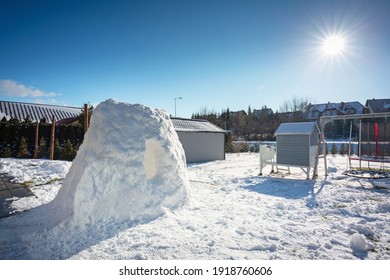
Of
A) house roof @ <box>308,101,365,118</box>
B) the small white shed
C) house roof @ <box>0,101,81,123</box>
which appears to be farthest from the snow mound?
house roof @ <box>308,101,365,118</box>

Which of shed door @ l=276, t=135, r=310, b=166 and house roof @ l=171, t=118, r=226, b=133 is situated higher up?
house roof @ l=171, t=118, r=226, b=133

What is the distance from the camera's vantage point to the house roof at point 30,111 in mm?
17478

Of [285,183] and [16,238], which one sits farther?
[285,183]

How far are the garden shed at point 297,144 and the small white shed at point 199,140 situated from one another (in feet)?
22.1

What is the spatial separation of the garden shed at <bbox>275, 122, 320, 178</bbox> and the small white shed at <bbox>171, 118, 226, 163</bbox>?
A: 6.74 m

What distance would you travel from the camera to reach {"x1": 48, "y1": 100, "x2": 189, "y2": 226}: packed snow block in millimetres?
3814

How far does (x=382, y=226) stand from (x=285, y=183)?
4223 mm

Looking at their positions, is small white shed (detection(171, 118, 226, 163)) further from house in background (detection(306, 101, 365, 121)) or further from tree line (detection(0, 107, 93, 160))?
house in background (detection(306, 101, 365, 121))

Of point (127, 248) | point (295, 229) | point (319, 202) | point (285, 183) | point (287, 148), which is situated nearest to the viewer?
point (127, 248)

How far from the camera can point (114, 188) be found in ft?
12.9

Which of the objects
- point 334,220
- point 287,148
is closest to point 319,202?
point 334,220

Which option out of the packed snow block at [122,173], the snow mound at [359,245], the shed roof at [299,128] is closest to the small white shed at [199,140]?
the shed roof at [299,128]

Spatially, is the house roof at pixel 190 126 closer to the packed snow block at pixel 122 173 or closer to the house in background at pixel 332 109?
the packed snow block at pixel 122 173

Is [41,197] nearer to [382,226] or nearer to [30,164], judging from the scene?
[30,164]
